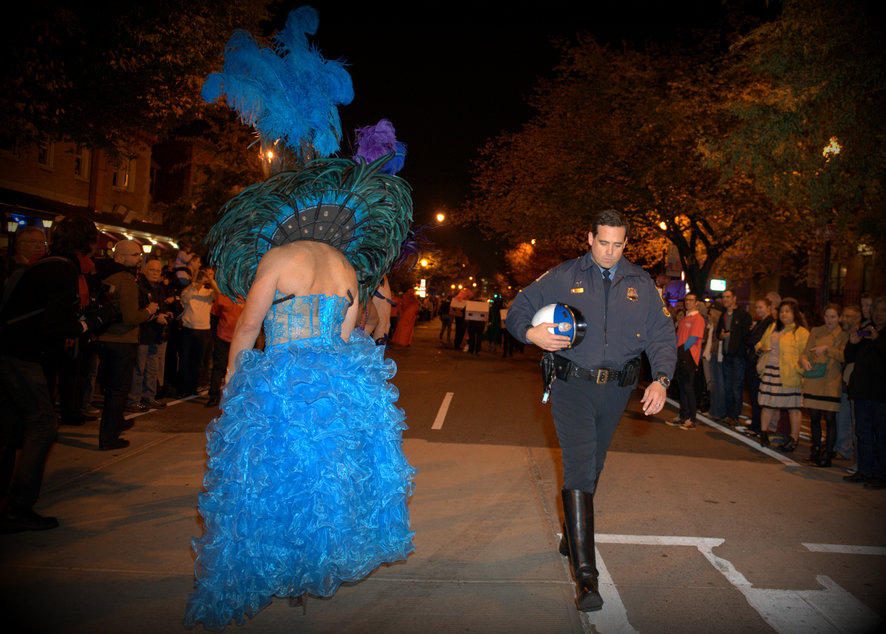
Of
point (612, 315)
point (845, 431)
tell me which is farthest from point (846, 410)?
point (612, 315)

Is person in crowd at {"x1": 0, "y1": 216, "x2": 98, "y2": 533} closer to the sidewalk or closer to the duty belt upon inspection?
the sidewalk

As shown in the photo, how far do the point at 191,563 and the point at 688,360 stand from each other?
791 centimetres

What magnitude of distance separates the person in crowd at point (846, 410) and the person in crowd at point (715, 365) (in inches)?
93.5

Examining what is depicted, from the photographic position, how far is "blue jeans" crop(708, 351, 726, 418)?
11125 millimetres

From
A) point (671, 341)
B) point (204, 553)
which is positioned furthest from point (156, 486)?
point (671, 341)

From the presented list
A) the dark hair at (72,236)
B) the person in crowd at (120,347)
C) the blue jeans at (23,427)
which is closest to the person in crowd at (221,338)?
the person in crowd at (120,347)

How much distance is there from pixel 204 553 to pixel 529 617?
170cm

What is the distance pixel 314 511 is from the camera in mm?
3242

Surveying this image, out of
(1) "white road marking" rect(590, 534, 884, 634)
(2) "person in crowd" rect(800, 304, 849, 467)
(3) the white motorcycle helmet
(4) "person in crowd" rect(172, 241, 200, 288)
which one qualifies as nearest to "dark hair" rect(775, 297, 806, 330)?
(2) "person in crowd" rect(800, 304, 849, 467)

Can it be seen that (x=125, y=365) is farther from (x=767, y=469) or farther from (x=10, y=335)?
(x=767, y=469)

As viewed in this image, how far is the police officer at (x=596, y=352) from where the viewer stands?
4.06 meters

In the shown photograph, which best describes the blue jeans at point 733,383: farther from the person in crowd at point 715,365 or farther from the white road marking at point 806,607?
the white road marking at point 806,607

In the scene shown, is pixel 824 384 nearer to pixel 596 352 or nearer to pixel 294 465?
pixel 596 352

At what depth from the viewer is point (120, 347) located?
22.8 feet
